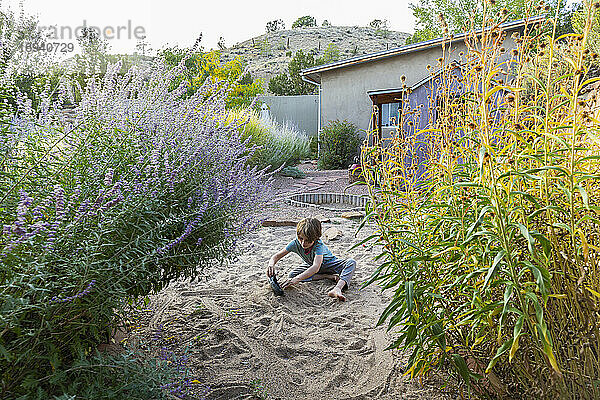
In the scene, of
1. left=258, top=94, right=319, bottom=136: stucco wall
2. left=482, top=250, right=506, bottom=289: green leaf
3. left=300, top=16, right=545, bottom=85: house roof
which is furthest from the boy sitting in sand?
left=258, top=94, right=319, bottom=136: stucco wall

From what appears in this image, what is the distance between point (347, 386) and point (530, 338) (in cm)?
111

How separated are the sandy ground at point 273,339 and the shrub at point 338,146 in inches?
386

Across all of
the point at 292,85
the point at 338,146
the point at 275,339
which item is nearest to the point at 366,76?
the point at 338,146

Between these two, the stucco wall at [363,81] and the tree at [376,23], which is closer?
the stucco wall at [363,81]

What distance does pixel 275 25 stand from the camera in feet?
197

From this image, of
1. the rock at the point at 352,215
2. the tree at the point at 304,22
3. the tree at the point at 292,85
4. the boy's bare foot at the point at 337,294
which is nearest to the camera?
the boy's bare foot at the point at 337,294

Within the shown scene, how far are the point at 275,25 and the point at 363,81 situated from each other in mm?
49051

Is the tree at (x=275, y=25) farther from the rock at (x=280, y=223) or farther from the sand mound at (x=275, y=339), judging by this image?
the sand mound at (x=275, y=339)

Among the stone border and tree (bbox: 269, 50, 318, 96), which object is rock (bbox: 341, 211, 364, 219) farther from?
tree (bbox: 269, 50, 318, 96)

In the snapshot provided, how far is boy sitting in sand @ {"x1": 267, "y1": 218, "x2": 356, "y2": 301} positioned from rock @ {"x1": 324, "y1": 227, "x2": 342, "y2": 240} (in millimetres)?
1323

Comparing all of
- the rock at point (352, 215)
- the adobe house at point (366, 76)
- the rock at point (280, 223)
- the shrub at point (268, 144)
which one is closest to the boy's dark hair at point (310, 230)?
the rock at point (280, 223)

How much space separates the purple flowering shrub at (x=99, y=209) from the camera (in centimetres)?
146

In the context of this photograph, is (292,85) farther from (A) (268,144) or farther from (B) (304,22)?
(B) (304,22)

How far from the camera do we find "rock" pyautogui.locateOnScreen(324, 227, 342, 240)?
5460mm
